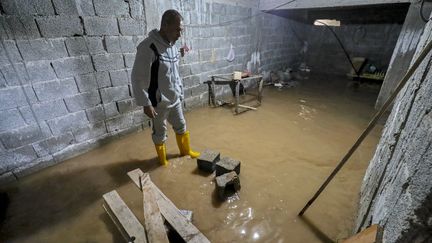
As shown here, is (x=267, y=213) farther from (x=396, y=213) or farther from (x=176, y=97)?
(x=176, y=97)

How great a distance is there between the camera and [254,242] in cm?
180


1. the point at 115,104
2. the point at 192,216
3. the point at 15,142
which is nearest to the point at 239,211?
the point at 192,216

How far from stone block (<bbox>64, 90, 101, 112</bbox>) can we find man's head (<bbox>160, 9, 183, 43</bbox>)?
1.50 meters

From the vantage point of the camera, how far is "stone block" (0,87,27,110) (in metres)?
2.27

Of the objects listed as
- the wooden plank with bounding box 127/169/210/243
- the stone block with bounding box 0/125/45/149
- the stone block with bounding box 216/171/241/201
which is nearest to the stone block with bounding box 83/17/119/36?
the stone block with bounding box 0/125/45/149

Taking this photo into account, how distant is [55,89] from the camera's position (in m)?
2.62

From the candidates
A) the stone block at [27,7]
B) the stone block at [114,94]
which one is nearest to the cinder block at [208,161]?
the stone block at [114,94]

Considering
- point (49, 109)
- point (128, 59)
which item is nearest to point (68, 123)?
point (49, 109)

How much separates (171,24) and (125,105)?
5.72ft

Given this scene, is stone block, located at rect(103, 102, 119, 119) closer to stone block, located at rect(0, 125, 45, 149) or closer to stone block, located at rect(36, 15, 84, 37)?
stone block, located at rect(0, 125, 45, 149)

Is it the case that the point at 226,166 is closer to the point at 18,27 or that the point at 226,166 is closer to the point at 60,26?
the point at 60,26

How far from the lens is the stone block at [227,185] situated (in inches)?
87.0

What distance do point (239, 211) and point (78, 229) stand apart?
1.55 metres

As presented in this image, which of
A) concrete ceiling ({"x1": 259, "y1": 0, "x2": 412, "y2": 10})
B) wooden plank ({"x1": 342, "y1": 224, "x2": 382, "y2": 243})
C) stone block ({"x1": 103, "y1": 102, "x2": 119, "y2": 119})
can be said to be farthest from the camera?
concrete ceiling ({"x1": 259, "y1": 0, "x2": 412, "y2": 10})
